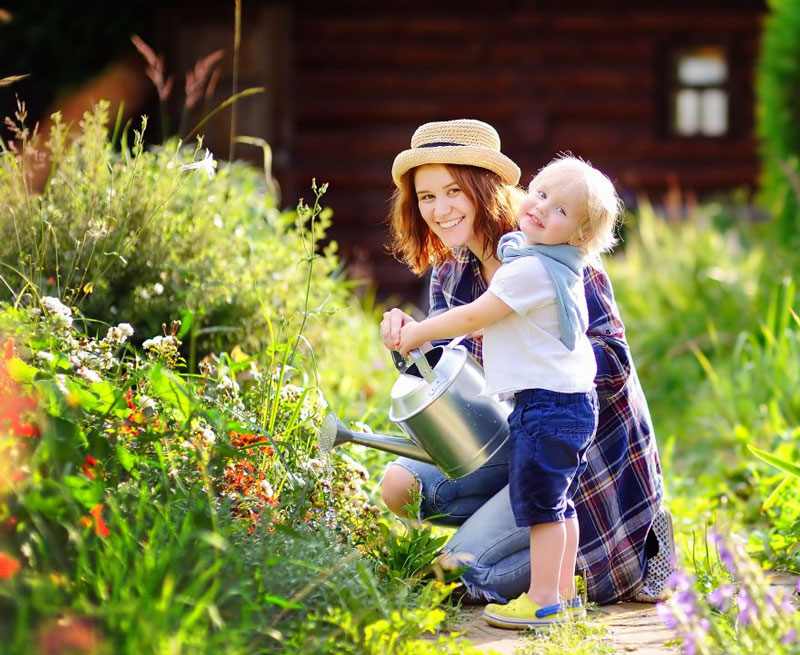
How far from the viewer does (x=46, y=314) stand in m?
2.80

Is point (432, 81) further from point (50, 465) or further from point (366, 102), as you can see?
point (50, 465)

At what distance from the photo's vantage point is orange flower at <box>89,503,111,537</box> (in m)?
2.07

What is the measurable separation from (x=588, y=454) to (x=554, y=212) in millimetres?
728

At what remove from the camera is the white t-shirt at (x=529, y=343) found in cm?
256

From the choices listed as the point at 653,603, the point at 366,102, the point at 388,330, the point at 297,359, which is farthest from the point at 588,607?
the point at 366,102

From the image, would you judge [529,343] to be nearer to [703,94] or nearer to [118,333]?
[118,333]

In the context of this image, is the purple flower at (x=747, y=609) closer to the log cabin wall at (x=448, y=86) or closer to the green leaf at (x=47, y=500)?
the green leaf at (x=47, y=500)

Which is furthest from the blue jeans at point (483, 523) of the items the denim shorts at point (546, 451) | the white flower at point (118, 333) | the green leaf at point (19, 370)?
the green leaf at point (19, 370)

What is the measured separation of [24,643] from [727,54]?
9833 millimetres

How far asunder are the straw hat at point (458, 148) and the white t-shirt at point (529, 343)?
467mm

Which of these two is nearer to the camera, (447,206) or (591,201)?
(591,201)

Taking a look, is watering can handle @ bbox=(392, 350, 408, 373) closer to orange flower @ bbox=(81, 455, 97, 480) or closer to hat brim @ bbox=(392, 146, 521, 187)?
hat brim @ bbox=(392, 146, 521, 187)

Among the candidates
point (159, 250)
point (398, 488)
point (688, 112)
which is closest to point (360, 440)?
point (398, 488)

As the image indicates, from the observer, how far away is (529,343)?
2.60 m
